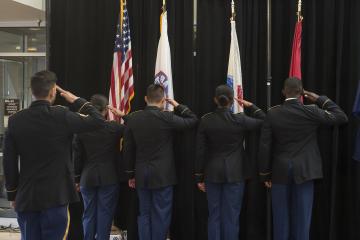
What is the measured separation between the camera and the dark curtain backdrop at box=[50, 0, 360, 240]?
455 cm

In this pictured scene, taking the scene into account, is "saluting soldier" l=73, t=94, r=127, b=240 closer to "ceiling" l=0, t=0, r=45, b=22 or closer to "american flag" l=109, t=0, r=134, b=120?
"american flag" l=109, t=0, r=134, b=120

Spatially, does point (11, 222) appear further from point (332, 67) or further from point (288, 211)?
point (332, 67)

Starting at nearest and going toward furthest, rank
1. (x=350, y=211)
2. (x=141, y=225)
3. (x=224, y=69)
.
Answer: (x=141, y=225) → (x=350, y=211) → (x=224, y=69)

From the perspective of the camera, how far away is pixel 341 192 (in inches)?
181

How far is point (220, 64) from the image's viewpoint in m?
4.83

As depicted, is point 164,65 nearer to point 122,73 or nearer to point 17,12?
point 122,73

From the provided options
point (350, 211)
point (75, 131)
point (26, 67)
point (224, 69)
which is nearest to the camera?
point (75, 131)

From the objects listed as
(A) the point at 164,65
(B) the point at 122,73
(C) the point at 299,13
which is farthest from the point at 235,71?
(B) the point at 122,73

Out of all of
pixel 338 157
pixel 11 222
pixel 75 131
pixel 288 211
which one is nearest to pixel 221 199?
pixel 288 211

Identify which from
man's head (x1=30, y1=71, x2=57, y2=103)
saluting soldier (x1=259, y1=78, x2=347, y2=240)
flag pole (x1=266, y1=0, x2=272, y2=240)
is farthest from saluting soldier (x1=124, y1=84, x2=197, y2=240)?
man's head (x1=30, y1=71, x2=57, y2=103)

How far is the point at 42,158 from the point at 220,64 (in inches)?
93.8

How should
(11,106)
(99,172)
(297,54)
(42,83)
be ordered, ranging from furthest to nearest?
(11,106), (297,54), (99,172), (42,83)

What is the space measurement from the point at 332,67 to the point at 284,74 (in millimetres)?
463

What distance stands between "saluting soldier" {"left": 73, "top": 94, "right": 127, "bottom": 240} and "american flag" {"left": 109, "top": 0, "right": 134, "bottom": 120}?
436mm
